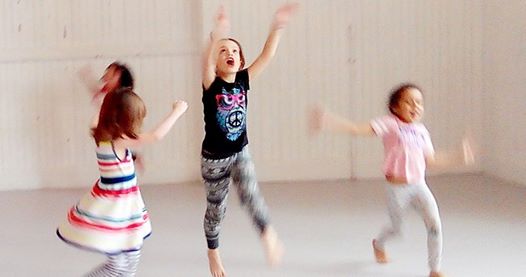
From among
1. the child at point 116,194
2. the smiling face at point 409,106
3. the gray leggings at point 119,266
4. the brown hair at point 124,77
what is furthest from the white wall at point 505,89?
the gray leggings at point 119,266

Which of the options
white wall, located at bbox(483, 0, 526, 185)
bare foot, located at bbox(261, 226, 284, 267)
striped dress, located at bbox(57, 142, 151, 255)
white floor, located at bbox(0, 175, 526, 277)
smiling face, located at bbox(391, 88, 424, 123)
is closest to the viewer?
striped dress, located at bbox(57, 142, 151, 255)

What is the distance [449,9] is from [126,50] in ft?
5.62

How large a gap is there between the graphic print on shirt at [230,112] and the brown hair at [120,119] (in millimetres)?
346

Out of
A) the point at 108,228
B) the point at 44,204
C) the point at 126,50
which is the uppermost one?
the point at 126,50

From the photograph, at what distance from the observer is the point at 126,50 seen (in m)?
4.64

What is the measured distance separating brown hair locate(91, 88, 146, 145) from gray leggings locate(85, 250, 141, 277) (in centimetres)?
36

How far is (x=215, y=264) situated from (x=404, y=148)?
770 millimetres

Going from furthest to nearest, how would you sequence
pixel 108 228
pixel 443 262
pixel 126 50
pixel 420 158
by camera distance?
pixel 126 50
pixel 443 262
pixel 420 158
pixel 108 228

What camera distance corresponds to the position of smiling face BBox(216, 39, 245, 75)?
2.92 m

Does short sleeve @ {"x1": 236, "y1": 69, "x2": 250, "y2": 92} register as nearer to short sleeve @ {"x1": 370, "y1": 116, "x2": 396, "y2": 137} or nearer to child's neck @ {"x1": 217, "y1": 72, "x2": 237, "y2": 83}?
child's neck @ {"x1": 217, "y1": 72, "x2": 237, "y2": 83}

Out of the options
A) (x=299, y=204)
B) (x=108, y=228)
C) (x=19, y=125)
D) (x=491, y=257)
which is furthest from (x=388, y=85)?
(x=108, y=228)

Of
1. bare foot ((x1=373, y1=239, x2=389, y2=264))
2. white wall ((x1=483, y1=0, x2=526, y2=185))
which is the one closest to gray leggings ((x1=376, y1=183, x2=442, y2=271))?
bare foot ((x1=373, y1=239, x2=389, y2=264))

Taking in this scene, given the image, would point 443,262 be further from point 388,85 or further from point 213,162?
point 388,85

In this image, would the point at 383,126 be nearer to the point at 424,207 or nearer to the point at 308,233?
the point at 424,207
